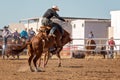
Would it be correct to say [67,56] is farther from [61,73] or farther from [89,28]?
[61,73]

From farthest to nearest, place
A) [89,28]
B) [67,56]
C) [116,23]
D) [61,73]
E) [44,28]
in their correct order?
1. [89,28]
2. [116,23]
3. [67,56]
4. [44,28]
5. [61,73]

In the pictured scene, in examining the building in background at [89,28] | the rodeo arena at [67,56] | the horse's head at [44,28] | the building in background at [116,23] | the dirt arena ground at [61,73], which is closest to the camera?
the dirt arena ground at [61,73]

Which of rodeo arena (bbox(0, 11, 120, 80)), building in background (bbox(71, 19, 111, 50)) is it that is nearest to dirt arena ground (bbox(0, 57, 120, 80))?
rodeo arena (bbox(0, 11, 120, 80))

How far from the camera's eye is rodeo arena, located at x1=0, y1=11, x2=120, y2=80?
13531 mm

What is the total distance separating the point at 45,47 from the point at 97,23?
26.5 metres

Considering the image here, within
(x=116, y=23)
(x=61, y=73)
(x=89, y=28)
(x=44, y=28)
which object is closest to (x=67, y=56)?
(x=116, y=23)

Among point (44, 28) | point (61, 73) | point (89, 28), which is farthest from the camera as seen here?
point (89, 28)

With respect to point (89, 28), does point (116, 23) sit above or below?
above

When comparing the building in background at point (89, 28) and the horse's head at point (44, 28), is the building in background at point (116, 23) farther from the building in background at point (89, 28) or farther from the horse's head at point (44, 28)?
the horse's head at point (44, 28)

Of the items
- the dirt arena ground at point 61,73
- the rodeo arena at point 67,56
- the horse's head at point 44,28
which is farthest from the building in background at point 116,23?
the horse's head at point 44,28

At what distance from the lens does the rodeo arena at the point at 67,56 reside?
13531 millimetres

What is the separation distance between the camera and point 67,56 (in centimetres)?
3014

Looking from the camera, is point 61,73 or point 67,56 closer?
point 61,73

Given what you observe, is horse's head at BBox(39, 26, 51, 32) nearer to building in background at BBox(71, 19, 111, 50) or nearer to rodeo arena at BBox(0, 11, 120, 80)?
rodeo arena at BBox(0, 11, 120, 80)
